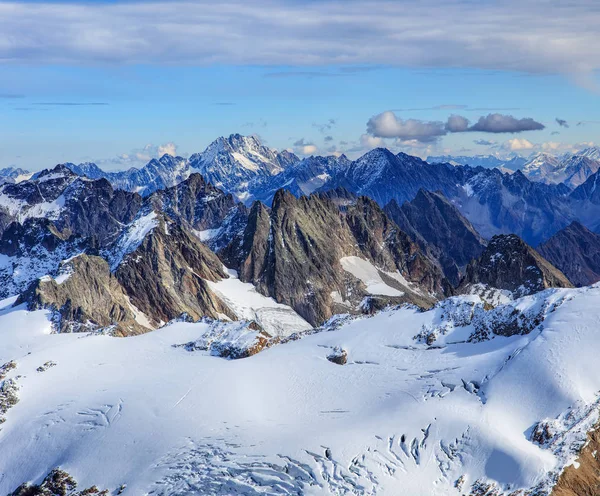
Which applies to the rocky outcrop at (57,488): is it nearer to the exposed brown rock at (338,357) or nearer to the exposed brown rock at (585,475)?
the exposed brown rock at (338,357)

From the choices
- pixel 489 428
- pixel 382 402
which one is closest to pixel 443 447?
pixel 489 428

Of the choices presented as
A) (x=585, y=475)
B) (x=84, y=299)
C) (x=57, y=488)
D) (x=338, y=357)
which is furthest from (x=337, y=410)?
(x=84, y=299)

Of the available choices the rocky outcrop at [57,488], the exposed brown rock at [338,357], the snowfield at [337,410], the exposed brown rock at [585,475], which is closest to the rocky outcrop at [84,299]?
the snowfield at [337,410]

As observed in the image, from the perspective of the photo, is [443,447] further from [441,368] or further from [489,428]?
[441,368]

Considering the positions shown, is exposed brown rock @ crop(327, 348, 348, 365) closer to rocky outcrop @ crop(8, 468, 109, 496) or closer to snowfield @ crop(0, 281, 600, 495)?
snowfield @ crop(0, 281, 600, 495)

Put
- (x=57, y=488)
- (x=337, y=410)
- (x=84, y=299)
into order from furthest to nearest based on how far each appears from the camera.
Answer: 1. (x=84, y=299)
2. (x=337, y=410)
3. (x=57, y=488)

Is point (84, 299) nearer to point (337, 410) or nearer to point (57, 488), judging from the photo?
point (57, 488)
